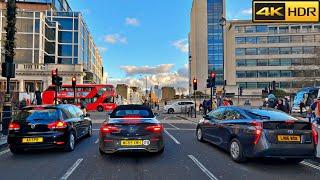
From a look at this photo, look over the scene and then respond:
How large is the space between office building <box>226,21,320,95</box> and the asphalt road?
270 ft

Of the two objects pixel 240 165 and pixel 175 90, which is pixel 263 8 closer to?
pixel 240 165

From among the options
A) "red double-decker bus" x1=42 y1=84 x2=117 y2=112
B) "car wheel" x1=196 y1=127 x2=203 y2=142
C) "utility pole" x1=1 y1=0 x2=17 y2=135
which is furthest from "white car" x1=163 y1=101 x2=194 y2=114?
"car wheel" x1=196 y1=127 x2=203 y2=142

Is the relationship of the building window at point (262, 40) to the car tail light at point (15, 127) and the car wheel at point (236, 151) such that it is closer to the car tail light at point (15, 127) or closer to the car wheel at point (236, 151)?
the car wheel at point (236, 151)

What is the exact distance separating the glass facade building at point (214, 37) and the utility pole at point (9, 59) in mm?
85660

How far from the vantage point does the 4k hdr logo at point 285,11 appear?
10641mm

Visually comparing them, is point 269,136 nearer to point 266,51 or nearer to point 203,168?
point 203,168

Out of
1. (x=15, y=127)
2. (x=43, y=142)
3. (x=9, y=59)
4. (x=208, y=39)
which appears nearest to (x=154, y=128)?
(x=43, y=142)

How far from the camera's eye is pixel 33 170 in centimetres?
788

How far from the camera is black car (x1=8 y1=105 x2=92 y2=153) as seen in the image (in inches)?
381

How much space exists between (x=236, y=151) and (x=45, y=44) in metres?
70.2

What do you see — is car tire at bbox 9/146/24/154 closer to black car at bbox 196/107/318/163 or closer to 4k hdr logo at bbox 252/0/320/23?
black car at bbox 196/107/318/163

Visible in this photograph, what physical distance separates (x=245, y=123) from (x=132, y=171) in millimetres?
3055

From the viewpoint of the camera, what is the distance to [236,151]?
29.1ft

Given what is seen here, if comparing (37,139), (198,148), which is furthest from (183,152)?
(37,139)
